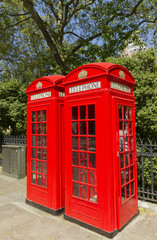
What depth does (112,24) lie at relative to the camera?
10180mm

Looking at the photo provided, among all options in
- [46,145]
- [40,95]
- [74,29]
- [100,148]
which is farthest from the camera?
[74,29]

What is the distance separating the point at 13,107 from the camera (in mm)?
9039

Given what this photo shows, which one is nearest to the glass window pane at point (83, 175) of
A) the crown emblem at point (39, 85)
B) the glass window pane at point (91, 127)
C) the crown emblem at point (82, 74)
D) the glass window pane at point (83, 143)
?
the glass window pane at point (83, 143)

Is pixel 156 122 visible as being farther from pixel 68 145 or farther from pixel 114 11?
pixel 114 11

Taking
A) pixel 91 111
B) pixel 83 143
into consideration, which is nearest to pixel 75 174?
pixel 83 143

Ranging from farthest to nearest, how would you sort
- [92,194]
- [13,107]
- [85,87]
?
[13,107] → [85,87] → [92,194]

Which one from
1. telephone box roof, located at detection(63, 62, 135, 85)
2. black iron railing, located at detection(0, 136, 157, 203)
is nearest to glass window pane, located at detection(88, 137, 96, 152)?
telephone box roof, located at detection(63, 62, 135, 85)

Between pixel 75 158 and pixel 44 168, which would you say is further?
pixel 44 168

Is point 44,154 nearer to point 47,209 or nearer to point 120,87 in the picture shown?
point 47,209

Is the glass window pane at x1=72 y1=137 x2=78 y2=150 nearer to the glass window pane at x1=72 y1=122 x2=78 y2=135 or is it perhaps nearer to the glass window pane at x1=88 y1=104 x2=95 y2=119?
the glass window pane at x1=72 y1=122 x2=78 y2=135

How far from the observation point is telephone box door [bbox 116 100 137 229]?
3240 mm

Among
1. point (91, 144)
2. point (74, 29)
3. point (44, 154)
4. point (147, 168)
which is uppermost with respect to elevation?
point (74, 29)

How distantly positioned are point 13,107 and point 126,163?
708 centimetres

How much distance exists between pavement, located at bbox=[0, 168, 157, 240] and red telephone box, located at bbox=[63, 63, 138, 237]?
16cm
